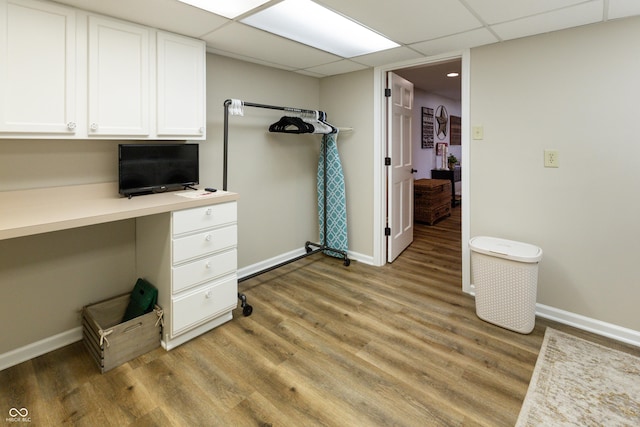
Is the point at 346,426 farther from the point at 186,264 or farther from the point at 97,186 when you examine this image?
the point at 97,186

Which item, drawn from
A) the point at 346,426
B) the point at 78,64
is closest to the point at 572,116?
the point at 346,426

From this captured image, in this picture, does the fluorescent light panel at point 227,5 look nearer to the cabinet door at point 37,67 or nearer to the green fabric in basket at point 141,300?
the cabinet door at point 37,67

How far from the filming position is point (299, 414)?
1.66 meters

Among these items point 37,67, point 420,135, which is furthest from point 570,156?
point 420,135

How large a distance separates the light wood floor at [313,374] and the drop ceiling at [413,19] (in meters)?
2.12

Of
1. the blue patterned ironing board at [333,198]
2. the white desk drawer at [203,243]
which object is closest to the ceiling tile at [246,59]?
the blue patterned ironing board at [333,198]

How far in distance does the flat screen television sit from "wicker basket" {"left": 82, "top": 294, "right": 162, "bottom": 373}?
0.81 metres

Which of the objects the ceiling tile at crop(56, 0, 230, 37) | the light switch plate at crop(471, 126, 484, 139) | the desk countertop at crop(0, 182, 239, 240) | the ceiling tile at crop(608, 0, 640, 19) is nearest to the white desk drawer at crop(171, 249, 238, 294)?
the desk countertop at crop(0, 182, 239, 240)

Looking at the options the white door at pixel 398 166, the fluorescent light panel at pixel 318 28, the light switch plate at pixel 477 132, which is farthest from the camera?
the white door at pixel 398 166

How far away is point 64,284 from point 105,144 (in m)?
0.98

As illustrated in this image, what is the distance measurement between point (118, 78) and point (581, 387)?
129 inches

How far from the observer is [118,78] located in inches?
82.8

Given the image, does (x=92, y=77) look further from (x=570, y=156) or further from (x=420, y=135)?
(x=420, y=135)

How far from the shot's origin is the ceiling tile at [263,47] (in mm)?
2396
